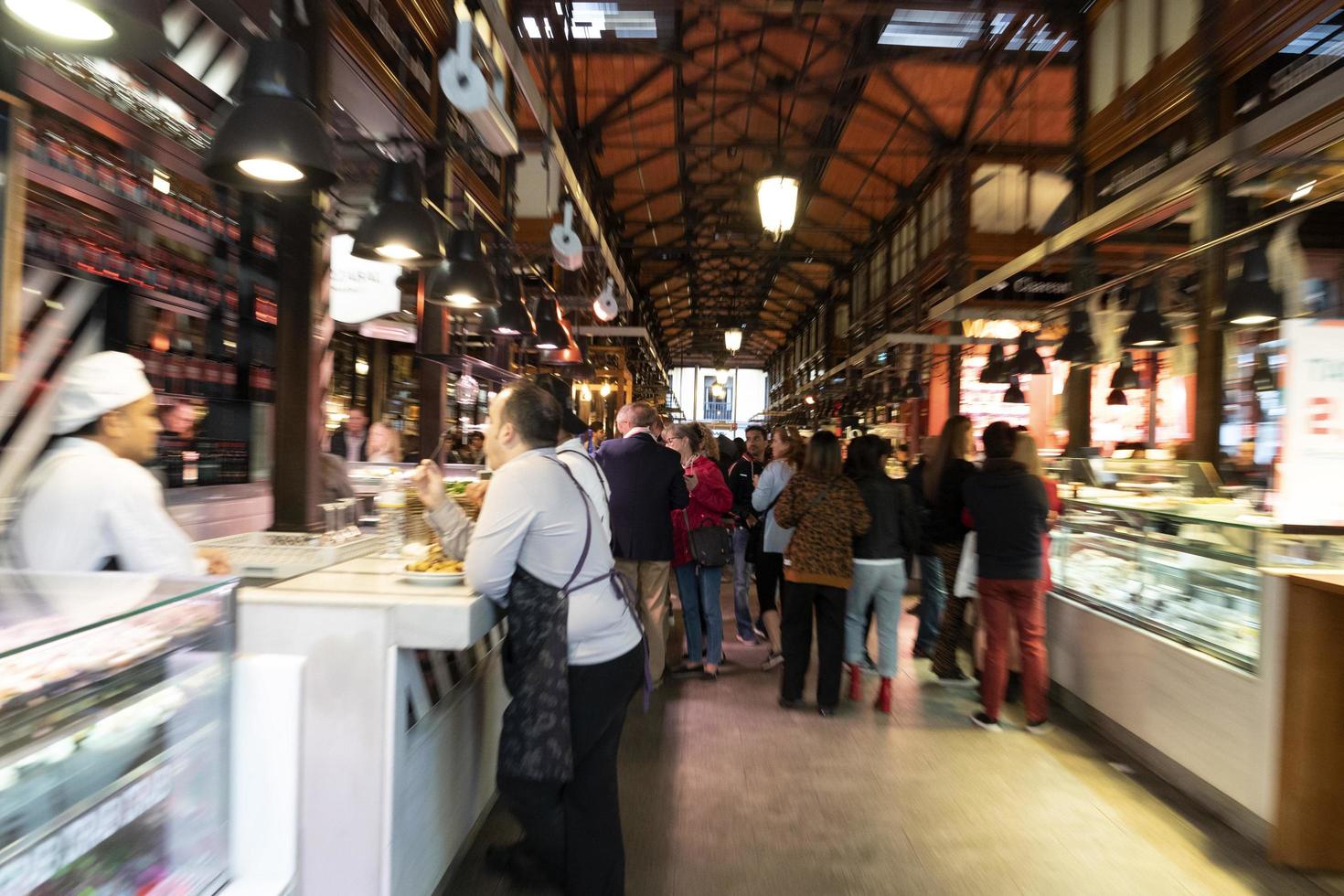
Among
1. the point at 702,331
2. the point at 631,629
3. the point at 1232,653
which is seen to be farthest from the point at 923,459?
the point at 702,331

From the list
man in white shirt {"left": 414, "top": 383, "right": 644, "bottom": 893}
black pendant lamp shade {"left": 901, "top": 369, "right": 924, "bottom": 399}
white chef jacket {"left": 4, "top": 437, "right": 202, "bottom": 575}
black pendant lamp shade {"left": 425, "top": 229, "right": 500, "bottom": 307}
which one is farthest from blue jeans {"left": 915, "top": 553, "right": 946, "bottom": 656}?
white chef jacket {"left": 4, "top": 437, "right": 202, "bottom": 575}

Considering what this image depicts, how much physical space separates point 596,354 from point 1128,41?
9.75 m

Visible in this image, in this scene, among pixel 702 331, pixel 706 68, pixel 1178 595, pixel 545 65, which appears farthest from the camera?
pixel 702 331

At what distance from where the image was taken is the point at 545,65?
582cm

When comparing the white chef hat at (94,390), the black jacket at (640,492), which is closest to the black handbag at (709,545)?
the black jacket at (640,492)

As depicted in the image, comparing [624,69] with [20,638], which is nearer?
[20,638]

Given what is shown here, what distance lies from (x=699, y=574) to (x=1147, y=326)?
3342 millimetres

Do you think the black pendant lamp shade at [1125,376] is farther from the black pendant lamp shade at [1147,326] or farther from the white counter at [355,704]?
the white counter at [355,704]

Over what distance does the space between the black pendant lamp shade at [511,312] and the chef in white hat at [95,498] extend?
2965 millimetres

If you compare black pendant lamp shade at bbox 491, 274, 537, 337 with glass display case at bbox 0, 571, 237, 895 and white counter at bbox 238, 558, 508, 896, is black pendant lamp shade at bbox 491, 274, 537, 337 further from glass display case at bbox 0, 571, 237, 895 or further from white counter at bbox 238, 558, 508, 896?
glass display case at bbox 0, 571, 237, 895

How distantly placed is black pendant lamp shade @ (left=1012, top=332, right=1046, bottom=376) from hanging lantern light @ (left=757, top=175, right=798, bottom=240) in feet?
7.81

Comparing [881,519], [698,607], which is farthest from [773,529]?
[881,519]

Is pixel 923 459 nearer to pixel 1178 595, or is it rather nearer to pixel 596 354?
pixel 1178 595

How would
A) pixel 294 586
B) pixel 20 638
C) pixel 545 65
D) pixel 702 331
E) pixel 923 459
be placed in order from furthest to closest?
pixel 702 331 → pixel 923 459 → pixel 545 65 → pixel 294 586 → pixel 20 638
